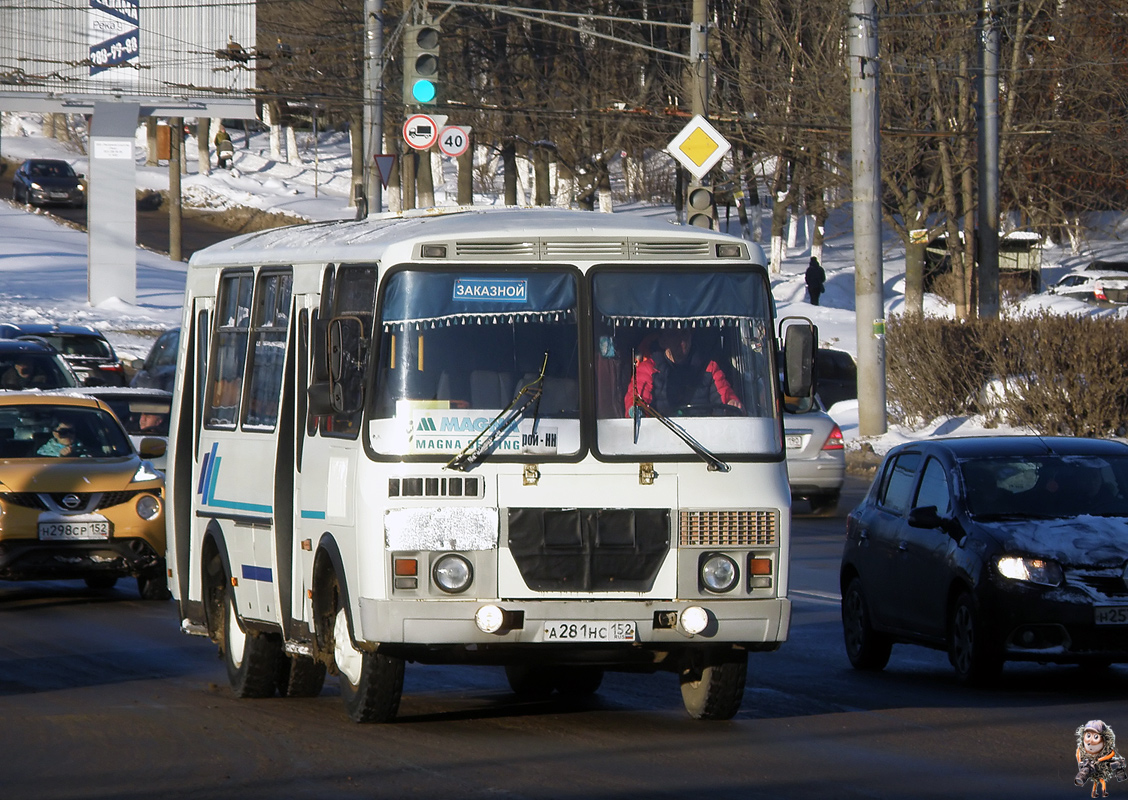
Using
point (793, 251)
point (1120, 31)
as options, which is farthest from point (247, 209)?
point (1120, 31)

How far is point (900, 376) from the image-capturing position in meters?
29.6

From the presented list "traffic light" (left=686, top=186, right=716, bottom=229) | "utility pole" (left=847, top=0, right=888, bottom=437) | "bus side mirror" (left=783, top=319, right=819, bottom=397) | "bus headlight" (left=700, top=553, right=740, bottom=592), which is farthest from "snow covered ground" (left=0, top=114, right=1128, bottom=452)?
"bus headlight" (left=700, top=553, right=740, bottom=592)

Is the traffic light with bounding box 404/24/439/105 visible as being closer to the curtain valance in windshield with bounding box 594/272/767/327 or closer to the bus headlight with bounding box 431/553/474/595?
the curtain valance in windshield with bounding box 594/272/767/327

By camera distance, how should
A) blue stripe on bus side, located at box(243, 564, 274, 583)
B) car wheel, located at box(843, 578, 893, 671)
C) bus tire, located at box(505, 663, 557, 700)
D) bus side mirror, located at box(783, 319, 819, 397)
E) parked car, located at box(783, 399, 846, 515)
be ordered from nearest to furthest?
bus side mirror, located at box(783, 319, 819, 397)
blue stripe on bus side, located at box(243, 564, 274, 583)
bus tire, located at box(505, 663, 557, 700)
car wheel, located at box(843, 578, 893, 671)
parked car, located at box(783, 399, 846, 515)

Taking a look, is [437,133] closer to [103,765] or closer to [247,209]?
[103,765]

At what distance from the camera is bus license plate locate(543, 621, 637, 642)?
849 cm

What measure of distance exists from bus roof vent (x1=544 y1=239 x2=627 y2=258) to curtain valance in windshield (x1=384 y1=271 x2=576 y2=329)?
0.11 meters

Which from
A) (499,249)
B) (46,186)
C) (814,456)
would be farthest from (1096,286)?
(499,249)

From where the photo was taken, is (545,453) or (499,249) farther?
(499,249)

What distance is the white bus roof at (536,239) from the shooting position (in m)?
8.77

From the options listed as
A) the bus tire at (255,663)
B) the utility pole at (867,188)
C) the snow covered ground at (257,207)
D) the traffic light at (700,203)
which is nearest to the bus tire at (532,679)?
the bus tire at (255,663)

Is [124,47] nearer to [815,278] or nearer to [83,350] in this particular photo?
[815,278]

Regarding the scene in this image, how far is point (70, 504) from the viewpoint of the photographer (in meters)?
14.5

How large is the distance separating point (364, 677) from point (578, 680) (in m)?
1.98
